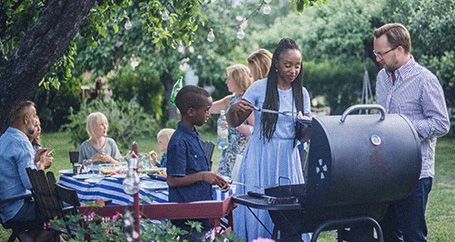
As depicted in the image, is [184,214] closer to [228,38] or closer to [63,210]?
[63,210]

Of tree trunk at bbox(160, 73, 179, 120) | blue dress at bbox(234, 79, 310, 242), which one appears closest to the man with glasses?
blue dress at bbox(234, 79, 310, 242)

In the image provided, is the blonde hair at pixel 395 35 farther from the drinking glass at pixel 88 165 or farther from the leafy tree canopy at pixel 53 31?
the drinking glass at pixel 88 165

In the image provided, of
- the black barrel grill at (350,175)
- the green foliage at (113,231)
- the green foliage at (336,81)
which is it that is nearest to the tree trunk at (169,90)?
the green foliage at (336,81)

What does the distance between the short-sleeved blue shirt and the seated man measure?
1459 mm

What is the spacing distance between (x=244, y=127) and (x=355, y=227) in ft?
8.69

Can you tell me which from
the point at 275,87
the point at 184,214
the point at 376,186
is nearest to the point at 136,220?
the point at 184,214

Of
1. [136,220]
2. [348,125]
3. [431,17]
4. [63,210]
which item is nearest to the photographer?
[136,220]

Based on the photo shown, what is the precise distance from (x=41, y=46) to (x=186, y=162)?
1.08 metres

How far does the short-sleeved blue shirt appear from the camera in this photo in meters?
5.22

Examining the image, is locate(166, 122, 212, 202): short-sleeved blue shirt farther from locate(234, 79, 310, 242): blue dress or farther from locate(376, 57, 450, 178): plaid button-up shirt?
locate(376, 57, 450, 178): plaid button-up shirt

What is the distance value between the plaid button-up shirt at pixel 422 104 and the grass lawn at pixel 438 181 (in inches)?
97.8

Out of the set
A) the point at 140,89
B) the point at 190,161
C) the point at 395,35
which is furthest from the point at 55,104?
the point at 395,35

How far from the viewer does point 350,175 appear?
4.62 m

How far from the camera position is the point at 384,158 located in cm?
475
